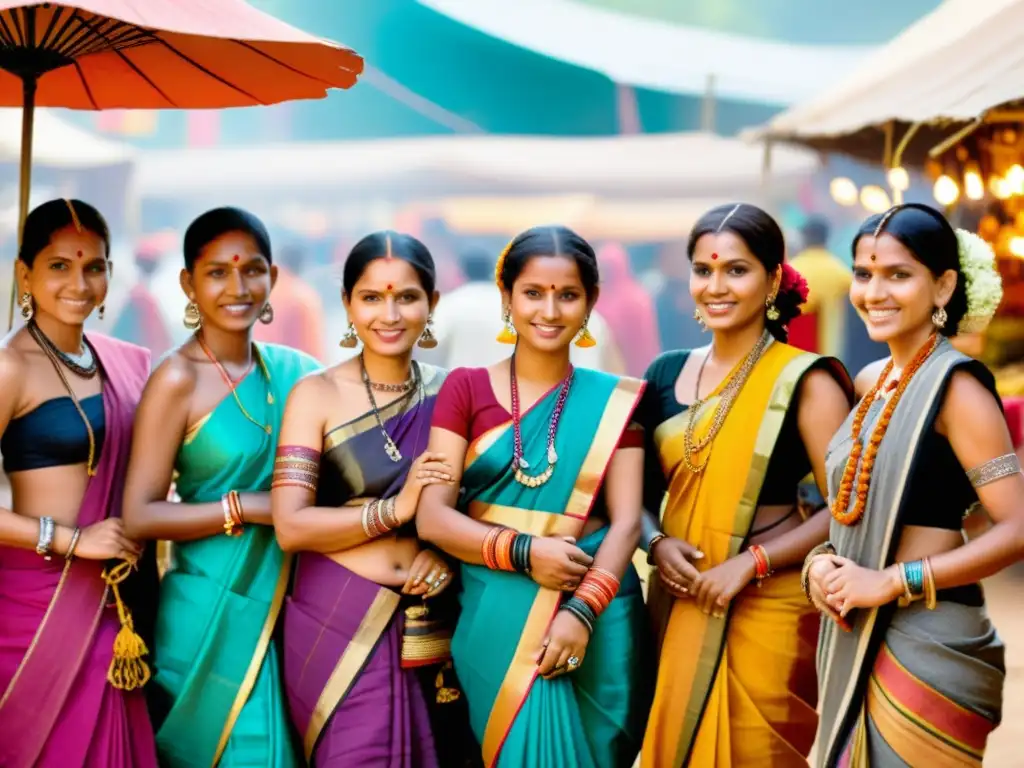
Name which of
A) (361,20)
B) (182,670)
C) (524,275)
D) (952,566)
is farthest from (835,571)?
(361,20)

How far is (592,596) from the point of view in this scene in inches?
120

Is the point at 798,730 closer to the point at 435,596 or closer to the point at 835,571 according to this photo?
the point at 835,571

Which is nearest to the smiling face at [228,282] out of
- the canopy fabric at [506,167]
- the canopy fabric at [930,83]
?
the canopy fabric at [930,83]

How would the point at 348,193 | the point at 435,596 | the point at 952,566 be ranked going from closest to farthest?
the point at 952,566
the point at 435,596
the point at 348,193

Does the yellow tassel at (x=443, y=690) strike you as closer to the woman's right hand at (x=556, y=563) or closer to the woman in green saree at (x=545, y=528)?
the woman in green saree at (x=545, y=528)

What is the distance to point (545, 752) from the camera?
307cm

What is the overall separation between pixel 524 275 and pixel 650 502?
2.50 ft

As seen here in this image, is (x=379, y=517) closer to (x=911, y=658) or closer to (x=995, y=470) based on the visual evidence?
(x=911, y=658)

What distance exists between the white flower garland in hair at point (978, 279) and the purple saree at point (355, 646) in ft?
4.78

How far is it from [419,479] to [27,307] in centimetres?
129

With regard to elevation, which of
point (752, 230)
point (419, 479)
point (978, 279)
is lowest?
point (419, 479)

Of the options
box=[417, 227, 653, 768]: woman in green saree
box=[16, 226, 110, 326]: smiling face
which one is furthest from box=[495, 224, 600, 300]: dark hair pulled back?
box=[16, 226, 110, 326]: smiling face

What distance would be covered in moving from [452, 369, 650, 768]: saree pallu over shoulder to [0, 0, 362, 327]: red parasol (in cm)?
125

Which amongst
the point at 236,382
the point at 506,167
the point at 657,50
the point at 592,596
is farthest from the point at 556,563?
the point at 657,50
